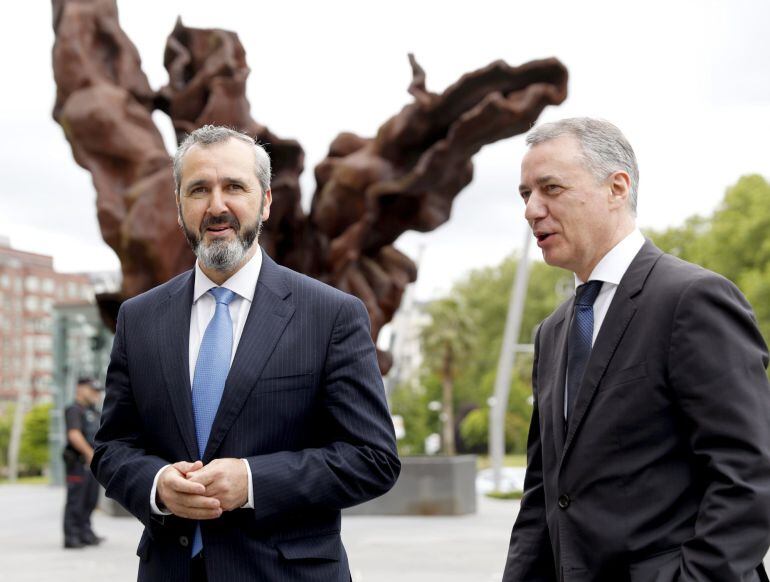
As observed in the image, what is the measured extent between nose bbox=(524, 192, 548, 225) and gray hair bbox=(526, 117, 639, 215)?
157mm

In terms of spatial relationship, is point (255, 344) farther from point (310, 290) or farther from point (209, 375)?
point (310, 290)

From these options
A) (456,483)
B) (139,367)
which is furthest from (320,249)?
(139,367)

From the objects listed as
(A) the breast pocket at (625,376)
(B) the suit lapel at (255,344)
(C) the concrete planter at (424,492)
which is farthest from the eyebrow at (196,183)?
(C) the concrete planter at (424,492)

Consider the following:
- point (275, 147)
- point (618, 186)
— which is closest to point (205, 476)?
point (618, 186)

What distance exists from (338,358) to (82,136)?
10003 millimetres

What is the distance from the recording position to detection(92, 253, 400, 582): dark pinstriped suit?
112 inches

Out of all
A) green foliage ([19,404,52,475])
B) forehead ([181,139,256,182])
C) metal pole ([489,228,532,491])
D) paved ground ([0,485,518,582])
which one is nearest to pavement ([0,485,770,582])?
paved ground ([0,485,518,582])

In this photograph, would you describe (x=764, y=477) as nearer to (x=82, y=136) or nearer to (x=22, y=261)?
(x=82, y=136)

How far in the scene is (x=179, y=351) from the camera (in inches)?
118

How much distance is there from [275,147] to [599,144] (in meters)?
9.49

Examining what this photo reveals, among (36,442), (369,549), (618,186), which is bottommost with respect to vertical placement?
(36,442)

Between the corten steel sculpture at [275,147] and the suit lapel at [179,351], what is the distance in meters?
8.82

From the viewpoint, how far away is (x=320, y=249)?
507 inches

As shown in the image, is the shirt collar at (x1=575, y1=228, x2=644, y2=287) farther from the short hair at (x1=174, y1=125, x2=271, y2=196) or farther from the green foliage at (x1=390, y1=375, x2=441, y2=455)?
the green foliage at (x1=390, y1=375, x2=441, y2=455)
